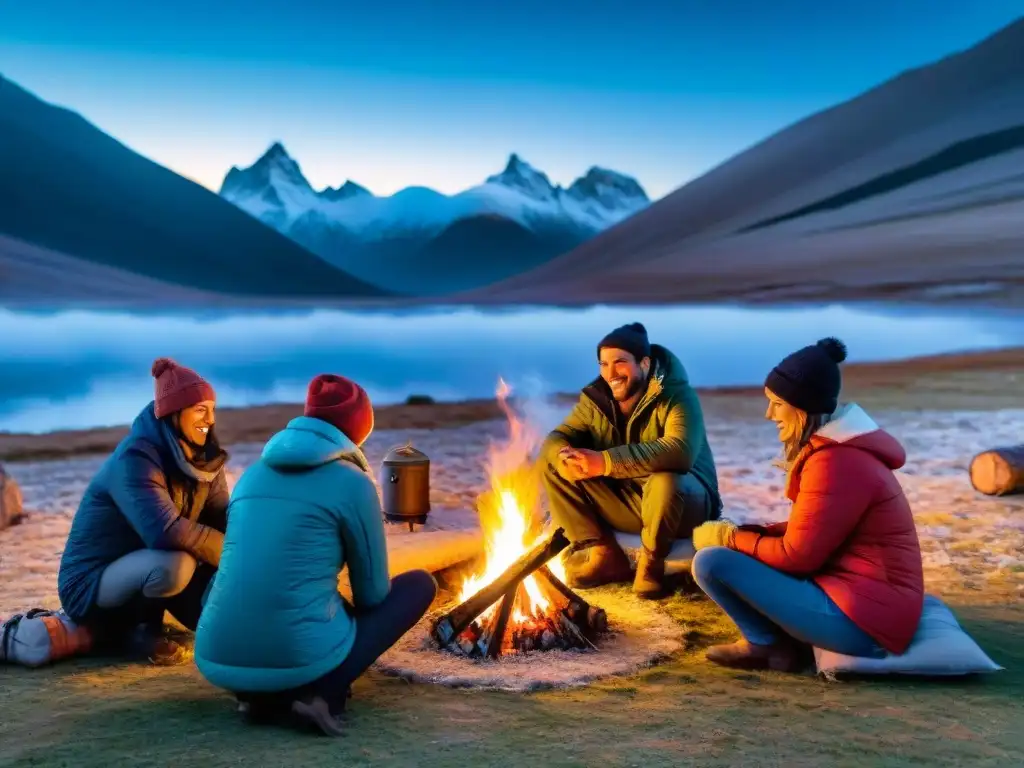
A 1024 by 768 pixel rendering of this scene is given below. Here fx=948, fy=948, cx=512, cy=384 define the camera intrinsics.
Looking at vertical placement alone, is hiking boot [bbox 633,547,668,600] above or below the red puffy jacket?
below

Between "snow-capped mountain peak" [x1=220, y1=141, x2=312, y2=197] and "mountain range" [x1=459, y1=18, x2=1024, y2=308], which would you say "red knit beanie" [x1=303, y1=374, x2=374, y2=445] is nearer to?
"mountain range" [x1=459, y1=18, x2=1024, y2=308]

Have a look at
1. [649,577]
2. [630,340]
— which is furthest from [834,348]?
[649,577]

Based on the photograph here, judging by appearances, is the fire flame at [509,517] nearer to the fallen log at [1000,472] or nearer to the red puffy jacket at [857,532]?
the red puffy jacket at [857,532]

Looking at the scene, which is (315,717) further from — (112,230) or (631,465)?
(112,230)

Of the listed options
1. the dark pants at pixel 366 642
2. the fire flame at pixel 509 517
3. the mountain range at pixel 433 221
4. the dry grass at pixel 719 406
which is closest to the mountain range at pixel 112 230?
the mountain range at pixel 433 221

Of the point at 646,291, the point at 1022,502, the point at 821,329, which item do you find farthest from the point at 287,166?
the point at 1022,502

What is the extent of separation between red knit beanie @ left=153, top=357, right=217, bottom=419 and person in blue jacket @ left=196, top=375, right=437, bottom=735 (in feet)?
1.89

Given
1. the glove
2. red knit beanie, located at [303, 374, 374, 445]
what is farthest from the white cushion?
red knit beanie, located at [303, 374, 374, 445]

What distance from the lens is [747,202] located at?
4800 cm

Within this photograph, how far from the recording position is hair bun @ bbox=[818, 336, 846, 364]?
106 inches

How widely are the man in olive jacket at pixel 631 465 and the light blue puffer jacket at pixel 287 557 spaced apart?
5.24 ft

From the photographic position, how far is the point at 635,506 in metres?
3.91

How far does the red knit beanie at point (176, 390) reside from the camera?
2.83 m

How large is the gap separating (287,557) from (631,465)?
1764 mm
